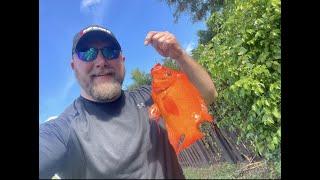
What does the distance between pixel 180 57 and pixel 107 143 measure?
0.66 metres

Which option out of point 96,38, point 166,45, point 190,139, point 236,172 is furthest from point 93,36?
point 236,172

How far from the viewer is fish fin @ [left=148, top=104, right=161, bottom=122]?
9.04 feet

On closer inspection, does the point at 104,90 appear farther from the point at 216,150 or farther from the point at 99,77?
the point at 216,150

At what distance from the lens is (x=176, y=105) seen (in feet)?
9.29

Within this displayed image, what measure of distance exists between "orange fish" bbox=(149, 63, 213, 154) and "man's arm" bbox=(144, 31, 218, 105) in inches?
1.5

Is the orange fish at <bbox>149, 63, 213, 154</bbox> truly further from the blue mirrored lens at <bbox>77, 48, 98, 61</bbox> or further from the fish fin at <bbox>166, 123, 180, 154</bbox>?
the blue mirrored lens at <bbox>77, 48, 98, 61</bbox>

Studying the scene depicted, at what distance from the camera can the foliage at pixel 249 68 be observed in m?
3.17

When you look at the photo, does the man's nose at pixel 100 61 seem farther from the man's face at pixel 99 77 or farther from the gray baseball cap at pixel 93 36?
the gray baseball cap at pixel 93 36

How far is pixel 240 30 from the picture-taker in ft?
11.0
